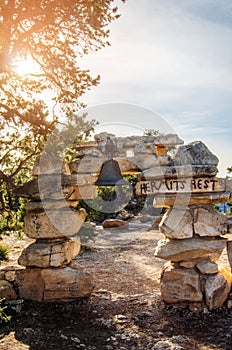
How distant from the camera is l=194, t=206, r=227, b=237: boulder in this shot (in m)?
5.50

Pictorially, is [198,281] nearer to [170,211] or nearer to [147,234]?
[170,211]

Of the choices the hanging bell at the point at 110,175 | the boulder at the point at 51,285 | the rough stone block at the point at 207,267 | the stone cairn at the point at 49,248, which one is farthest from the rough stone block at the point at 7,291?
the rough stone block at the point at 207,267

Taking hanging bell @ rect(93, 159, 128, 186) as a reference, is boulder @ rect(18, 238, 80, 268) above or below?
below

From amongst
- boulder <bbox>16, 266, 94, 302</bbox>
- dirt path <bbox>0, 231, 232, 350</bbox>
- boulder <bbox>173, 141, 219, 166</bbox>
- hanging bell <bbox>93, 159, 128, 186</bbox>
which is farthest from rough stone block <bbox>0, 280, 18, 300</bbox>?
boulder <bbox>173, 141, 219, 166</bbox>

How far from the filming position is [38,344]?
432 cm

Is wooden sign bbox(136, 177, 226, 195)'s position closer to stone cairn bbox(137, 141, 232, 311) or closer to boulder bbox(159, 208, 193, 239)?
stone cairn bbox(137, 141, 232, 311)

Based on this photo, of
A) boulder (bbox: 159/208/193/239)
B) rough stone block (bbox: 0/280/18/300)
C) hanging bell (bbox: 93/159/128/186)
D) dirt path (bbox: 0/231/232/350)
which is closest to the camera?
dirt path (bbox: 0/231/232/350)

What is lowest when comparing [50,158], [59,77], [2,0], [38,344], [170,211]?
[38,344]

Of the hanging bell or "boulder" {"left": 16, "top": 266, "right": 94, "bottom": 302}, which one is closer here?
the hanging bell

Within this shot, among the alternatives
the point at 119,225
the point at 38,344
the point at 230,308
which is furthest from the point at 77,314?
the point at 119,225

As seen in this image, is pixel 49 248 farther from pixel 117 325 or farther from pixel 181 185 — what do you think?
pixel 181 185

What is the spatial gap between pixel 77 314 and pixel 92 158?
2.28 metres

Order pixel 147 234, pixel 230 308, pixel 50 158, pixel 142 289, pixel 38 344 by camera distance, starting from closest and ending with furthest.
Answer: pixel 38 344
pixel 230 308
pixel 50 158
pixel 142 289
pixel 147 234

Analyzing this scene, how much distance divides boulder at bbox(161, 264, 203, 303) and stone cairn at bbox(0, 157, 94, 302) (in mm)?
1207
